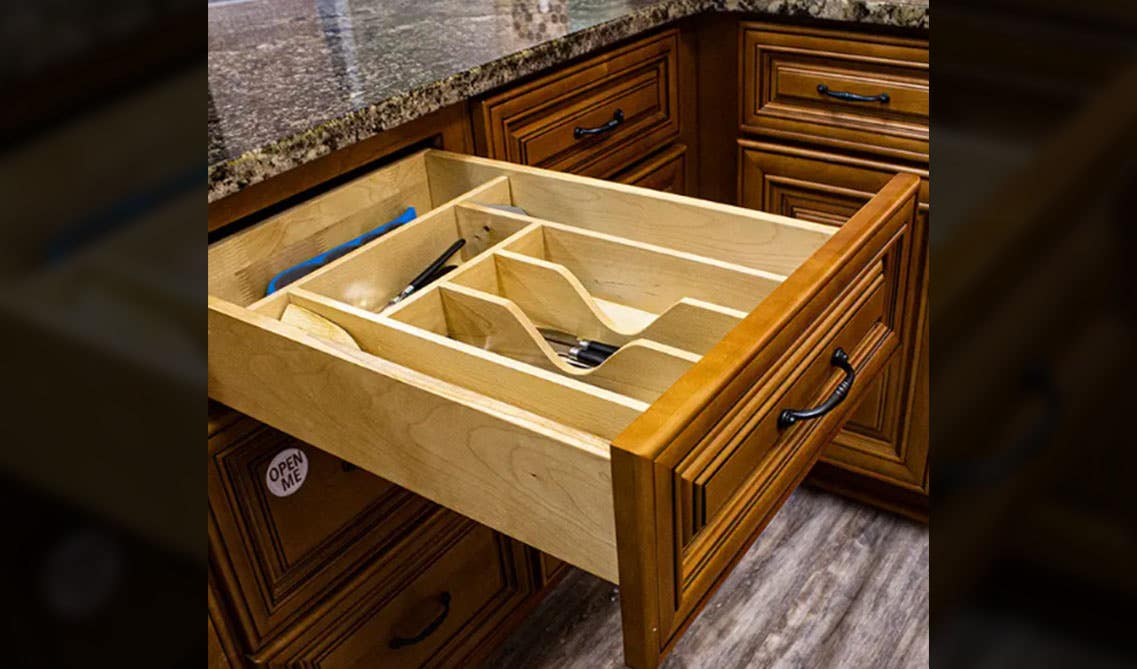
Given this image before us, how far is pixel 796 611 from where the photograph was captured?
129 cm

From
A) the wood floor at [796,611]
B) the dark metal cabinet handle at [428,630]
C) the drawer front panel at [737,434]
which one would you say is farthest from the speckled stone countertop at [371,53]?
the wood floor at [796,611]

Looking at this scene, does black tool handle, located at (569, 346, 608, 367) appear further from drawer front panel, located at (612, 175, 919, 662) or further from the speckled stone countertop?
the speckled stone countertop

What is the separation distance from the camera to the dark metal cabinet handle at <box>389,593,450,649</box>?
3.48 ft

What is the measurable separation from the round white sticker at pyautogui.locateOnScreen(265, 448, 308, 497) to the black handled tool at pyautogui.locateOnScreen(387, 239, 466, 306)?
6.8 inches

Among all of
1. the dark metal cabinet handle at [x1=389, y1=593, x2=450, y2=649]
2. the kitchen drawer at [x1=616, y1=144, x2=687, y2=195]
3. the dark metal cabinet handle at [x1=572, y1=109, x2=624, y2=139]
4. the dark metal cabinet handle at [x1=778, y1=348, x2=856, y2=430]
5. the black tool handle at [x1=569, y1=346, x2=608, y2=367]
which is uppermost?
the dark metal cabinet handle at [x1=572, y1=109, x2=624, y2=139]

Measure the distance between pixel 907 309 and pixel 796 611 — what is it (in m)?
0.45

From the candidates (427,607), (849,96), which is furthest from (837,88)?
(427,607)

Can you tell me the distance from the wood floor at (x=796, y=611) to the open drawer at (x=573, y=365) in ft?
1.85

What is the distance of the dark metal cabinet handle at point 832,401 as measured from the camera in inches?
26.1

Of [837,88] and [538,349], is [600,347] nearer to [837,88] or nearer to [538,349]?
[538,349]

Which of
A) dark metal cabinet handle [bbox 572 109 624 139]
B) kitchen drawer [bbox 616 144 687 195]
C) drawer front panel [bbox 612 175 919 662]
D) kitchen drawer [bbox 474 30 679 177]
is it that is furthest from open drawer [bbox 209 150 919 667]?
kitchen drawer [bbox 616 144 687 195]

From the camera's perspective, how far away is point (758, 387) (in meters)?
0.63

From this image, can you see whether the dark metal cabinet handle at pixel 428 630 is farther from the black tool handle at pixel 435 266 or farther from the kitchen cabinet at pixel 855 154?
the kitchen cabinet at pixel 855 154

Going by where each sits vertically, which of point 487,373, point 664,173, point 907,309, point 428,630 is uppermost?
point 487,373
